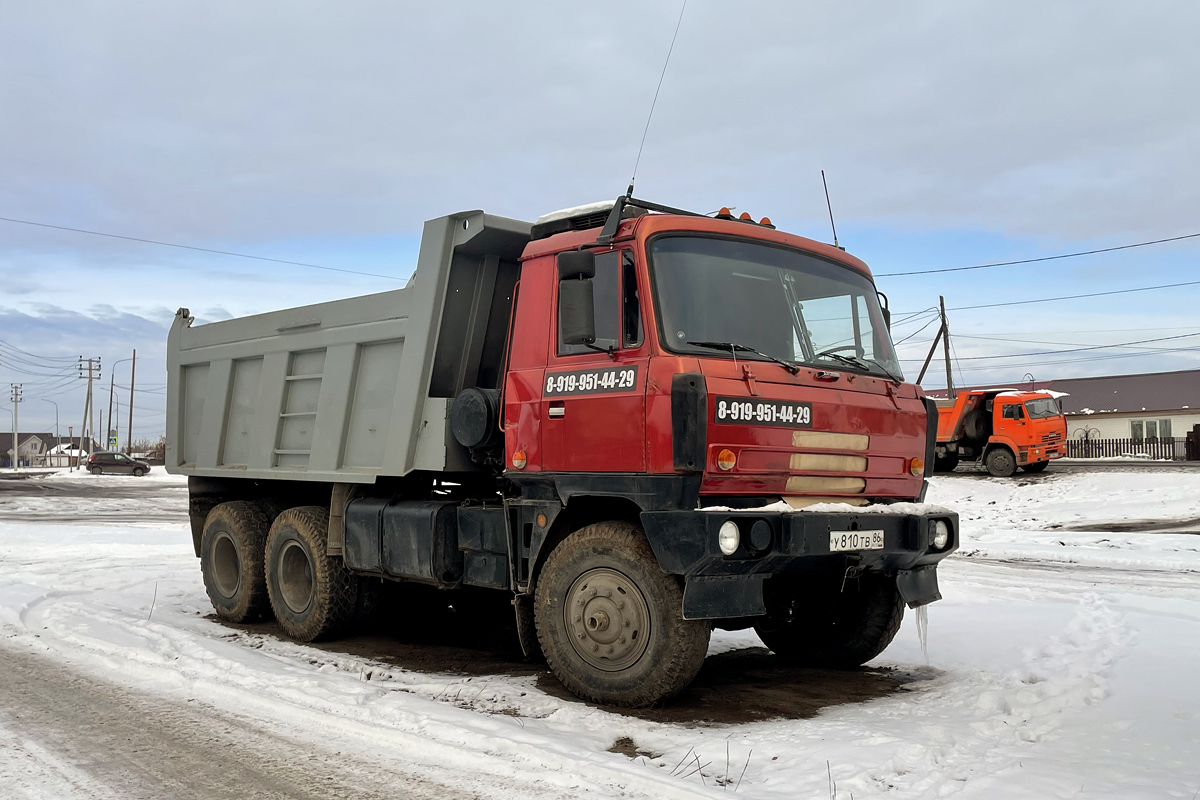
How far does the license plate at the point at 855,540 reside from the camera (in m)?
5.27

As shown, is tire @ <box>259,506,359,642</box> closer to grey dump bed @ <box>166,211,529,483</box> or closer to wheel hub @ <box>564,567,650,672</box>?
grey dump bed @ <box>166,211,529,483</box>

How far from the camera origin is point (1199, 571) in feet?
38.7

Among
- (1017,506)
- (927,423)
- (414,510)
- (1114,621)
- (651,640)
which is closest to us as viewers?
(651,640)

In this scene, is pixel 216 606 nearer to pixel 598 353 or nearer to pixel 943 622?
pixel 598 353

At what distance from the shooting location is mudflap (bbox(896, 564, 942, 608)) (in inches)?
233

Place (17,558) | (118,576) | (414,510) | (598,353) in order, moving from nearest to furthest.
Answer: (598,353), (414,510), (118,576), (17,558)

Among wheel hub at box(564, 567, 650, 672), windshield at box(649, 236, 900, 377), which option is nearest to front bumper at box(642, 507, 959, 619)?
wheel hub at box(564, 567, 650, 672)

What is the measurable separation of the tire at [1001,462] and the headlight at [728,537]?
86.3 feet

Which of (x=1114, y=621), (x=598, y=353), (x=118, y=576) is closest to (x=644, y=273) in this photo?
(x=598, y=353)

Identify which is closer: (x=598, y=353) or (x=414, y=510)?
(x=598, y=353)

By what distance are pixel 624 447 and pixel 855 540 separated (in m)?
1.38

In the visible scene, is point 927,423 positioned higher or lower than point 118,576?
higher

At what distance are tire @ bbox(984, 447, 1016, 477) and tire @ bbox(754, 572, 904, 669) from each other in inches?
949

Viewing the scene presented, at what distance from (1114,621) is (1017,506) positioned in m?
15.8
